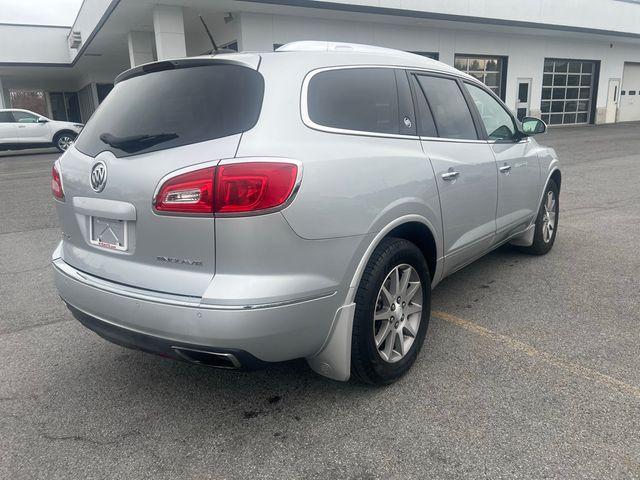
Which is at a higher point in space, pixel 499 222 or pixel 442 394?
pixel 499 222

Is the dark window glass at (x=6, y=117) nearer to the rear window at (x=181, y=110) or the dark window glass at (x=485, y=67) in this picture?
the dark window glass at (x=485, y=67)

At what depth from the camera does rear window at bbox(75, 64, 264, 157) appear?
2.47 m

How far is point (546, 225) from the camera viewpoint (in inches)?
208

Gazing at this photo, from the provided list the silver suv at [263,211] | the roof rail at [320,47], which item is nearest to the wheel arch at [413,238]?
the silver suv at [263,211]

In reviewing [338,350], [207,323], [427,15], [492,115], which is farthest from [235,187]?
[427,15]

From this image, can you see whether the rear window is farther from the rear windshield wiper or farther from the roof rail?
the roof rail

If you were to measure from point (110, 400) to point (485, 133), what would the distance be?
3.23m

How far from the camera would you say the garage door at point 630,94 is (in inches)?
1169

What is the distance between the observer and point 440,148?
11.1 ft

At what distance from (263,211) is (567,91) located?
1149 inches

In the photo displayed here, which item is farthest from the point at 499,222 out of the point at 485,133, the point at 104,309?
the point at 104,309

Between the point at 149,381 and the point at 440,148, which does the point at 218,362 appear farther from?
the point at 440,148

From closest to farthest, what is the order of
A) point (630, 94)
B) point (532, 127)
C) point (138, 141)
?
1. point (138, 141)
2. point (532, 127)
3. point (630, 94)

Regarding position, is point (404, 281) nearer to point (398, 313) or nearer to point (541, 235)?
point (398, 313)
